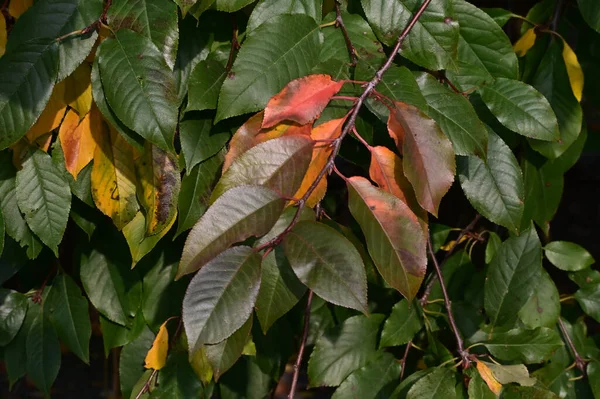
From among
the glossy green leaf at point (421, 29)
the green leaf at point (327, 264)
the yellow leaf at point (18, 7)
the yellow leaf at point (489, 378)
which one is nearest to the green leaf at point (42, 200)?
the yellow leaf at point (18, 7)

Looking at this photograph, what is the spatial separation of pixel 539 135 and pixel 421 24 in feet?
0.90

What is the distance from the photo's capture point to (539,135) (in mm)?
1192

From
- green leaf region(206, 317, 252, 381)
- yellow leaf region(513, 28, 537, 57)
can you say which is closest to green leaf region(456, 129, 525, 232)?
yellow leaf region(513, 28, 537, 57)

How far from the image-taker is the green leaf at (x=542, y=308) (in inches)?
57.6

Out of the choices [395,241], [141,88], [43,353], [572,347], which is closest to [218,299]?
[395,241]

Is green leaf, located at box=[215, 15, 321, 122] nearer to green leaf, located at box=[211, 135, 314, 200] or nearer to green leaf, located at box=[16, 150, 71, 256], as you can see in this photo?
green leaf, located at box=[211, 135, 314, 200]

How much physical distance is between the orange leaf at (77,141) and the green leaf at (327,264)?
1.33 feet

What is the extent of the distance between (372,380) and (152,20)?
751 millimetres

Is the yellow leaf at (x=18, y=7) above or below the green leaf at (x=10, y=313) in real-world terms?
above

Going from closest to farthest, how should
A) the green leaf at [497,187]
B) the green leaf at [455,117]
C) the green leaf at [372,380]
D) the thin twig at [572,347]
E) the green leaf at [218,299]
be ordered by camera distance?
the green leaf at [218,299]
the green leaf at [455,117]
the green leaf at [497,187]
the green leaf at [372,380]
the thin twig at [572,347]

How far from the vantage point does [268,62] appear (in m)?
1.03

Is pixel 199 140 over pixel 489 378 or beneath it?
over

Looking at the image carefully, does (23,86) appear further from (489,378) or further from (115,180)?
(489,378)

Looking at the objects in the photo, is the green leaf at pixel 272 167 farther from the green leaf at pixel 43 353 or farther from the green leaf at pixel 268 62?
the green leaf at pixel 43 353
